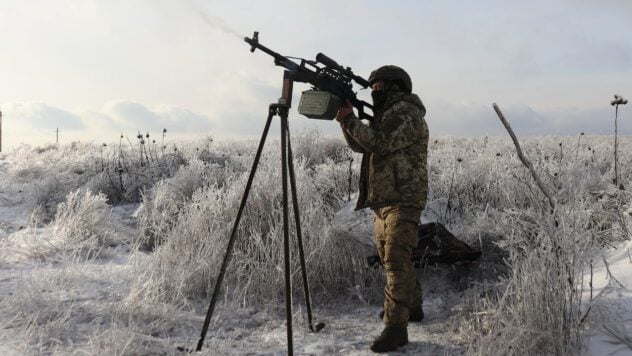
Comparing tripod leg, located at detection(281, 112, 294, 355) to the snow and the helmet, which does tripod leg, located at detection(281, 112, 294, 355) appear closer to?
the helmet

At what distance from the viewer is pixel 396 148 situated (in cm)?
333

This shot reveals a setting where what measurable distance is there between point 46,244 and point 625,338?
5629 millimetres

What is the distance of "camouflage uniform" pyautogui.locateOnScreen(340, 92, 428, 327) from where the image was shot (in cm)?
333

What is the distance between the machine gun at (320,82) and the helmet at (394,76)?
22 centimetres

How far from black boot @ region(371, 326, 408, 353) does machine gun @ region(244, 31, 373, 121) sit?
1.51 metres

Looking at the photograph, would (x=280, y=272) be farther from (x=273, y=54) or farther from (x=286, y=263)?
(x=273, y=54)

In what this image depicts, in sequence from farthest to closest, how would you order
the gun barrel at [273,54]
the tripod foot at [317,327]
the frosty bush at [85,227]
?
the frosty bush at [85,227], the tripod foot at [317,327], the gun barrel at [273,54]

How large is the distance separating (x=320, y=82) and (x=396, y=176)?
83 centimetres

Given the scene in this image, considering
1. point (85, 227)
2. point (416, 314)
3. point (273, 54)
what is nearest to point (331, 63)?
point (273, 54)

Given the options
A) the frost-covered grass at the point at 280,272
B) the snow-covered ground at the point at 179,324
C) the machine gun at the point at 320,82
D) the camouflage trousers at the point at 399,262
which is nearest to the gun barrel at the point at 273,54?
the machine gun at the point at 320,82

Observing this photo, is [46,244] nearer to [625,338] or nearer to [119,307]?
[119,307]

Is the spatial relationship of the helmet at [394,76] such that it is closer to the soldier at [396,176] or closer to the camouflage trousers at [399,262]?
the soldier at [396,176]

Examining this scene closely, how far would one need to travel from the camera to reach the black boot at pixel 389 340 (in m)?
3.37

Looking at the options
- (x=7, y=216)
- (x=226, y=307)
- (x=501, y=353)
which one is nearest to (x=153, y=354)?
(x=226, y=307)
